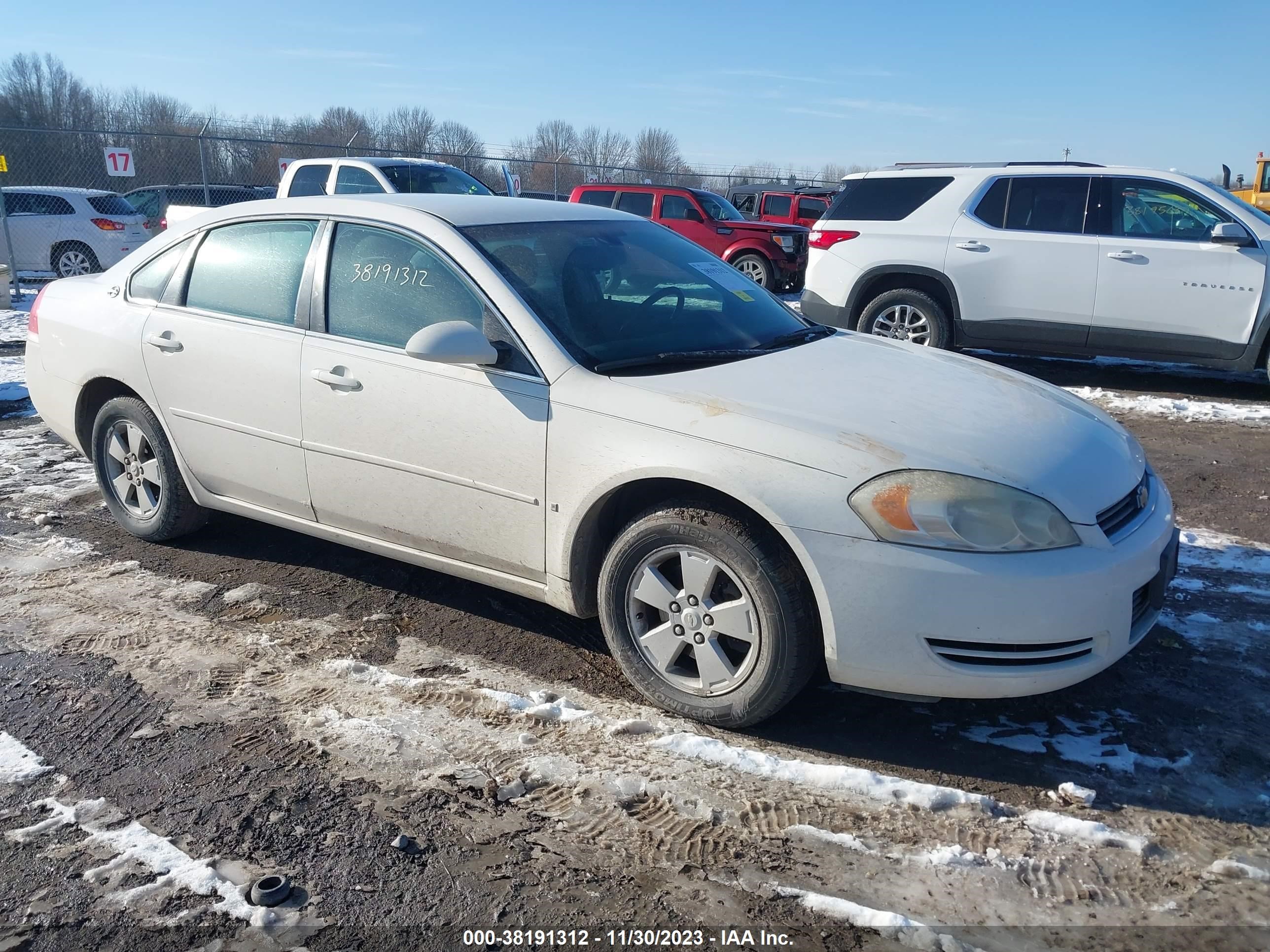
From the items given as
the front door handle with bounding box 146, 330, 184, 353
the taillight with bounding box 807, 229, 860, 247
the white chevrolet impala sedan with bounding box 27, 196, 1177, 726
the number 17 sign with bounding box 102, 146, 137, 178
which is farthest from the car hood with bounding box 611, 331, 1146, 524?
the number 17 sign with bounding box 102, 146, 137, 178

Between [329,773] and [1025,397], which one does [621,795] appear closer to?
[329,773]

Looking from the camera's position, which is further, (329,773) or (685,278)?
(685,278)

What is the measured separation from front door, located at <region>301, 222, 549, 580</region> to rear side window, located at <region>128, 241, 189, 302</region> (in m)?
1.03

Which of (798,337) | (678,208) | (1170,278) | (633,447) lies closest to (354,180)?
(678,208)

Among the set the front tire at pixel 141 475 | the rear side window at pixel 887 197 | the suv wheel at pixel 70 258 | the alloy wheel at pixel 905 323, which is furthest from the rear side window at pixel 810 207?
the front tire at pixel 141 475

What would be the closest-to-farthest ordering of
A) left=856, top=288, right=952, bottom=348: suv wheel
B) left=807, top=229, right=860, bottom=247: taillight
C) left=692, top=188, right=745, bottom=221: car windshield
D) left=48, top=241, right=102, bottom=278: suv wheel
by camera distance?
left=856, top=288, right=952, bottom=348: suv wheel, left=807, top=229, right=860, bottom=247: taillight, left=48, top=241, right=102, bottom=278: suv wheel, left=692, top=188, right=745, bottom=221: car windshield

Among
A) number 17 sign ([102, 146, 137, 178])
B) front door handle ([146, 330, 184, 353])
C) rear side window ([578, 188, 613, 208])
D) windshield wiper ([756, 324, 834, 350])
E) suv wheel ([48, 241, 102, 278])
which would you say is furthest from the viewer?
number 17 sign ([102, 146, 137, 178])

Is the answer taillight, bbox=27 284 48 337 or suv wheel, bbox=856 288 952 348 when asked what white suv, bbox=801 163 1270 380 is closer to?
suv wheel, bbox=856 288 952 348

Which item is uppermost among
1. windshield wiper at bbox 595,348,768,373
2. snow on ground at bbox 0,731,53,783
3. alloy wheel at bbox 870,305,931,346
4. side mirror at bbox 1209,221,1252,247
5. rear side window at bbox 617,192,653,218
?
rear side window at bbox 617,192,653,218

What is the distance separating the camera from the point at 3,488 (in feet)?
18.7

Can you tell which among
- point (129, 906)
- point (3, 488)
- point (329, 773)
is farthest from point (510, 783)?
point (3, 488)

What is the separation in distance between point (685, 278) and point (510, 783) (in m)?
2.19

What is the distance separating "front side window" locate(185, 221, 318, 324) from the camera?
4129 mm

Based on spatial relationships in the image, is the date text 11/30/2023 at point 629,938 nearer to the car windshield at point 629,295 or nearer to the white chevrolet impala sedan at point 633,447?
the white chevrolet impala sedan at point 633,447
